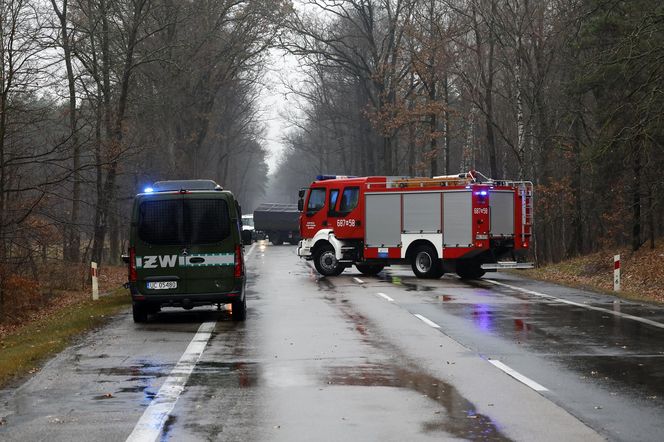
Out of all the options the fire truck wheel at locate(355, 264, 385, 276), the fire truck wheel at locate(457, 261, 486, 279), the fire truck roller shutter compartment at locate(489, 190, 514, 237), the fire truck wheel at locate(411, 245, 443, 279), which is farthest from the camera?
the fire truck wheel at locate(355, 264, 385, 276)

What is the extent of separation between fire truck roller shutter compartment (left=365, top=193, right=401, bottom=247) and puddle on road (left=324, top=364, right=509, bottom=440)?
17.9m

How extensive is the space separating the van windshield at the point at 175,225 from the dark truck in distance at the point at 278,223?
48.3 metres

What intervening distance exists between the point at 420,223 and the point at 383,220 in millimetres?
1233

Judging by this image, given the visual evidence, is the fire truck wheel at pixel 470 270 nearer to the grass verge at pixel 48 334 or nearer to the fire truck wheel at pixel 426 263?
the fire truck wheel at pixel 426 263

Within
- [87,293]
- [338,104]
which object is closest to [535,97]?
[87,293]

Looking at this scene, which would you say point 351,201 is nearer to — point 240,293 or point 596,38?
point 596,38

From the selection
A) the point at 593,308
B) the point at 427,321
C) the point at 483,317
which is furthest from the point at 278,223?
the point at 427,321

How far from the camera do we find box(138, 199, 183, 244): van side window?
53.7ft

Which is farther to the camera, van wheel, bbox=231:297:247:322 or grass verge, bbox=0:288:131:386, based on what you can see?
van wheel, bbox=231:297:247:322

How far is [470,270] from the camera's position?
1125 inches

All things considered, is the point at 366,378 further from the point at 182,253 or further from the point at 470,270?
the point at 470,270

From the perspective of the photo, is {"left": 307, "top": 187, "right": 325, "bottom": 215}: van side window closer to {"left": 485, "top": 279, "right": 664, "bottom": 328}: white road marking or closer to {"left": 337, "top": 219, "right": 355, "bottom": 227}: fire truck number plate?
{"left": 337, "top": 219, "right": 355, "bottom": 227}: fire truck number plate

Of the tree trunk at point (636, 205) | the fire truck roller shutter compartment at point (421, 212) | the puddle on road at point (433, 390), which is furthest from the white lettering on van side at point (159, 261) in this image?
the tree trunk at point (636, 205)

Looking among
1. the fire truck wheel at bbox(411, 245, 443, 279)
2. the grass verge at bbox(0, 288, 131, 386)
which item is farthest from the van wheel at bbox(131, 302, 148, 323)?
the fire truck wheel at bbox(411, 245, 443, 279)
